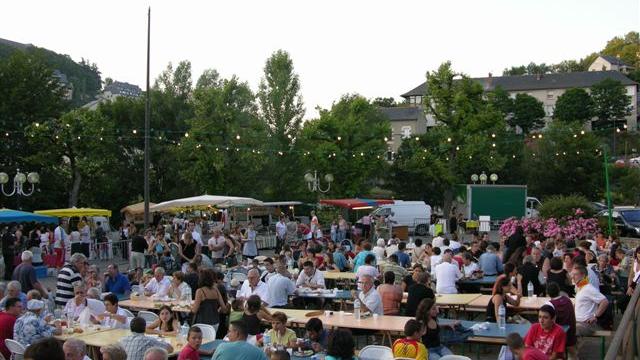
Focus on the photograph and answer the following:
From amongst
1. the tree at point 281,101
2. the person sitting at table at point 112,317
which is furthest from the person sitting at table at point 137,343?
the tree at point 281,101

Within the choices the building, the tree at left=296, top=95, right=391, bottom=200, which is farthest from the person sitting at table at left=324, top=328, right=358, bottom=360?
the building

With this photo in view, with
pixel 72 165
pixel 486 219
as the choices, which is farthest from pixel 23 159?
pixel 486 219

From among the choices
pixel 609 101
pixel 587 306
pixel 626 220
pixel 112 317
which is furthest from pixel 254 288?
pixel 609 101

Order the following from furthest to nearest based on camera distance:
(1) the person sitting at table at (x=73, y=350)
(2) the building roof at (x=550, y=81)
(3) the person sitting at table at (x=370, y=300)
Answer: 1. (2) the building roof at (x=550, y=81)
2. (3) the person sitting at table at (x=370, y=300)
3. (1) the person sitting at table at (x=73, y=350)

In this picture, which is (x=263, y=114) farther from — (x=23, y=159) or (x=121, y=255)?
(x=121, y=255)

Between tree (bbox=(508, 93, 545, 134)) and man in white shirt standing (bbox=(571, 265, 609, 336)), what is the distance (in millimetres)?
81290

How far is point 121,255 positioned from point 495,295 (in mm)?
21225

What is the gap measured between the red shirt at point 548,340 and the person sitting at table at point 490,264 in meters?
6.74

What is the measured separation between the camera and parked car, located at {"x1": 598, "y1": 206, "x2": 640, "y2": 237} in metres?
27.6

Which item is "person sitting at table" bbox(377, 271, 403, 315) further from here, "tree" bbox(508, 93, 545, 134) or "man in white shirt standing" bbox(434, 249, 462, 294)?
"tree" bbox(508, 93, 545, 134)

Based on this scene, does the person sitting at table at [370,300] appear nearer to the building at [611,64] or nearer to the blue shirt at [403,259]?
the blue shirt at [403,259]

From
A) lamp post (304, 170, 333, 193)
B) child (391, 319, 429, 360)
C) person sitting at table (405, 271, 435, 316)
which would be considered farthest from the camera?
lamp post (304, 170, 333, 193)

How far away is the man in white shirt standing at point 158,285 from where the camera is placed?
1234 centimetres

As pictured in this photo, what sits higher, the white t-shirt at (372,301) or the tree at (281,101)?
the tree at (281,101)
